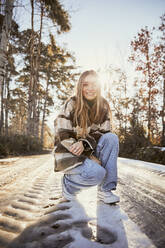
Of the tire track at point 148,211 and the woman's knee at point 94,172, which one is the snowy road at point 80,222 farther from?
the woman's knee at point 94,172

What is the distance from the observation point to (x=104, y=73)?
14242 millimetres

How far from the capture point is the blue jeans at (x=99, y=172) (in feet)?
4.33

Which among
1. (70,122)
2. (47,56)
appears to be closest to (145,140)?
(70,122)

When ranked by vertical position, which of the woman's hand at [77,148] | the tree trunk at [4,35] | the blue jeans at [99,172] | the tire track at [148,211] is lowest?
the tire track at [148,211]

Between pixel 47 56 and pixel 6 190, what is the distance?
46.5ft

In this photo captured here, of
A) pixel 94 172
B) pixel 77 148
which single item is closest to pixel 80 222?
pixel 94 172

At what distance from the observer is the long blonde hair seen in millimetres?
1490

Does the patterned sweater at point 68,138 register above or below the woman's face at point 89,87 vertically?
below

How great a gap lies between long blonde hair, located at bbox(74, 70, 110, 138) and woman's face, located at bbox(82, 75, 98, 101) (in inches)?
1.3

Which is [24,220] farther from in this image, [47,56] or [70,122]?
[47,56]

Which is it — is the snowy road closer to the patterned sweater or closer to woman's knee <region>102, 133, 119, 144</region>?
the patterned sweater

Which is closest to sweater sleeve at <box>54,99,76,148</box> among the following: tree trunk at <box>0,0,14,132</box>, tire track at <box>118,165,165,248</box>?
tire track at <box>118,165,165,248</box>

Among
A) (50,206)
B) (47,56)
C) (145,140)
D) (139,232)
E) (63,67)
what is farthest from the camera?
(63,67)

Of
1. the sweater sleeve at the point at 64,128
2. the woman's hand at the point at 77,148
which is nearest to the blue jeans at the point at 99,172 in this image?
the woman's hand at the point at 77,148
